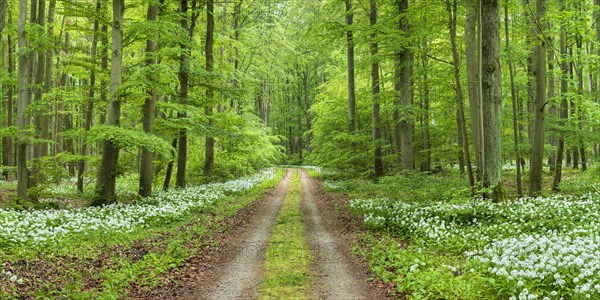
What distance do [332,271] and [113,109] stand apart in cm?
874

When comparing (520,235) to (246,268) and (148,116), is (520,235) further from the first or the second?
(148,116)

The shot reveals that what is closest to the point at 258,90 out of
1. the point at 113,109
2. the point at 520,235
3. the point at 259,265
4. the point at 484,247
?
the point at 113,109

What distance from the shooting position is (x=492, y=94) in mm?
10711

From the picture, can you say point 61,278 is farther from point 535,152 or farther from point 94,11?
point 535,152

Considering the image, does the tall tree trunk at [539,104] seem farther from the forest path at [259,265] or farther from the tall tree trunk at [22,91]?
the tall tree trunk at [22,91]

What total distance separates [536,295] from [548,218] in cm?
504

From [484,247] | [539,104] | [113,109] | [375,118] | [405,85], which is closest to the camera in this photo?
[484,247]

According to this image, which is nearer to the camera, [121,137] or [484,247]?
[484,247]

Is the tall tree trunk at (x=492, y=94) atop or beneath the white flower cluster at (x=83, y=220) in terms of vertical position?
atop

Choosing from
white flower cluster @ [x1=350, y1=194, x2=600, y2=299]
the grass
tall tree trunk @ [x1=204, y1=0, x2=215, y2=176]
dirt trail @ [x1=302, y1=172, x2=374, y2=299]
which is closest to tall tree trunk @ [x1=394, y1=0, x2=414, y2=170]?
white flower cluster @ [x1=350, y1=194, x2=600, y2=299]

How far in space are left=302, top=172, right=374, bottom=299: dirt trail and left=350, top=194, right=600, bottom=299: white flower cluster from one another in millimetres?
1728

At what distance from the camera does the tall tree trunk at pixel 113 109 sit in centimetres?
1192

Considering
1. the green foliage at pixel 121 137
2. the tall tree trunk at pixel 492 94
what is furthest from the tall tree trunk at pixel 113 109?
the tall tree trunk at pixel 492 94

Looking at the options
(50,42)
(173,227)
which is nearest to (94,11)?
(50,42)
